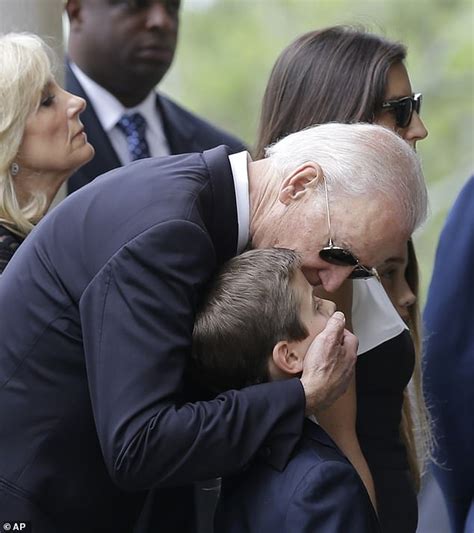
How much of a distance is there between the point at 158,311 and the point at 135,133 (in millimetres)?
2839

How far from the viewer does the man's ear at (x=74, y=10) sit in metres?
5.66

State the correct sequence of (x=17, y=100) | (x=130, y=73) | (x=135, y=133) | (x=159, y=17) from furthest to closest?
(x=159, y=17), (x=130, y=73), (x=135, y=133), (x=17, y=100)

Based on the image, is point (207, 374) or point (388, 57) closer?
point (207, 374)

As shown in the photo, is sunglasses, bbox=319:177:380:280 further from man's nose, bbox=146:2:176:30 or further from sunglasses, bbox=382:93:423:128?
man's nose, bbox=146:2:176:30

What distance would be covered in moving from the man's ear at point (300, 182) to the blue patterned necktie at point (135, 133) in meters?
2.48

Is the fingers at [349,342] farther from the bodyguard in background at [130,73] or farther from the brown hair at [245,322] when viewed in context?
the bodyguard in background at [130,73]

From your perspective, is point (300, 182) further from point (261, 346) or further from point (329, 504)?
point (329, 504)

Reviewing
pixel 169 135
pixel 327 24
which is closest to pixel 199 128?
pixel 169 135

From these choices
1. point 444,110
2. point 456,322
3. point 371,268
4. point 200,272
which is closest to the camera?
point 200,272

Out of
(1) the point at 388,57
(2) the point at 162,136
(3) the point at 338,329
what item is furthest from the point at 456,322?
(2) the point at 162,136

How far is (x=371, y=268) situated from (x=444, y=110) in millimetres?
14034

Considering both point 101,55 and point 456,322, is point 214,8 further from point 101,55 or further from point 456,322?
point 456,322

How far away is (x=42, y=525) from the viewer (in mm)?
2863

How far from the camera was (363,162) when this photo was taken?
2902 millimetres
